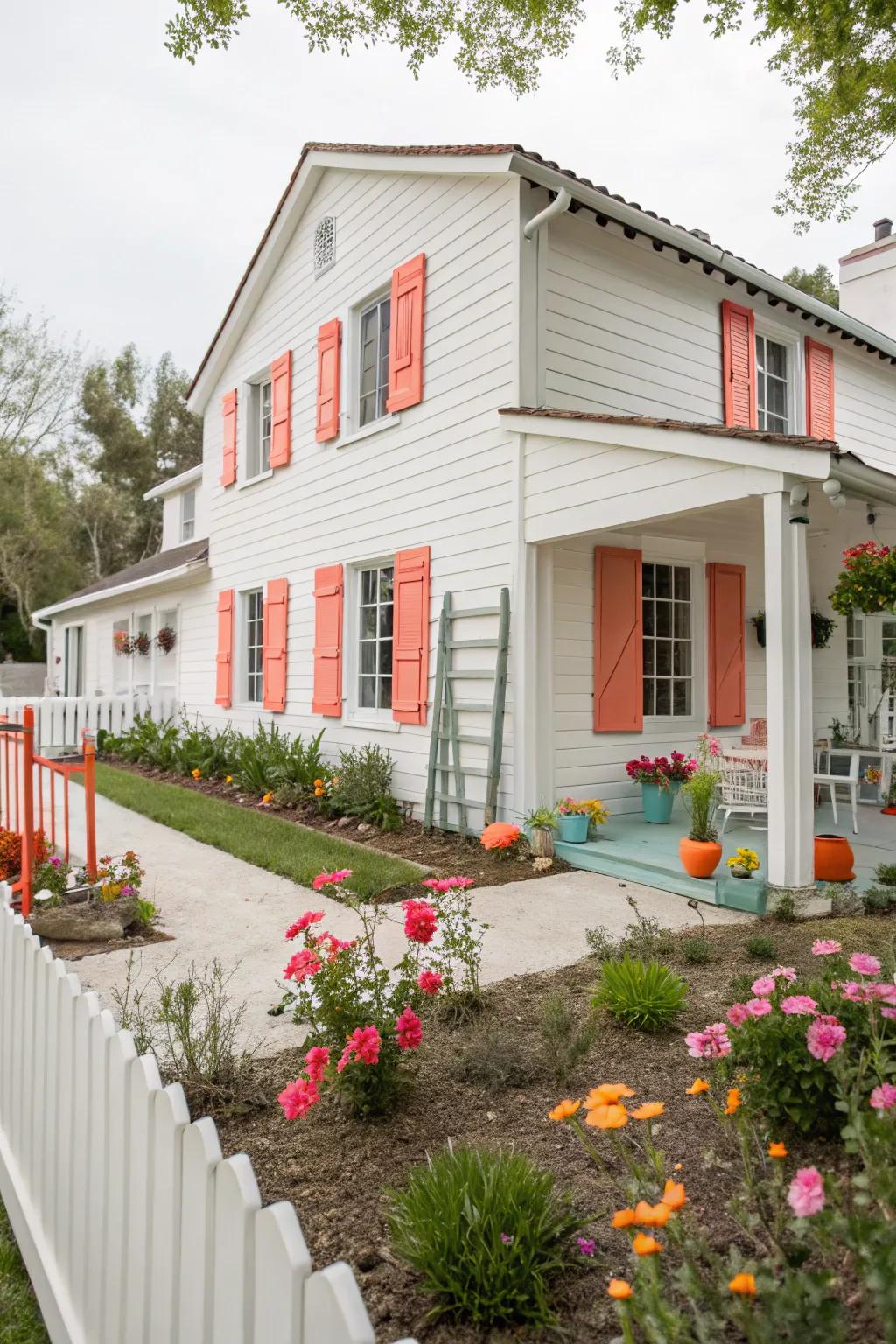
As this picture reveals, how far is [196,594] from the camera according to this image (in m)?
13.5

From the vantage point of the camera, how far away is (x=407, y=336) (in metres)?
8.15

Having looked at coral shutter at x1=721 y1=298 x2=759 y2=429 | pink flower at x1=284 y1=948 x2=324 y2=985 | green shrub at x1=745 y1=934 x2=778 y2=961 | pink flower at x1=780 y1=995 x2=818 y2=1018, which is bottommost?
green shrub at x1=745 y1=934 x2=778 y2=961

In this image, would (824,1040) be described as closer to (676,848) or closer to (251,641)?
(676,848)

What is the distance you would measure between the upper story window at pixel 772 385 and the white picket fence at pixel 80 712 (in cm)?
992

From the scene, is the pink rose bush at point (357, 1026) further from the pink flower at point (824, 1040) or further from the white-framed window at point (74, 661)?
the white-framed window at point (74, 661)

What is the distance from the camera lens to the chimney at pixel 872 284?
11523 mm

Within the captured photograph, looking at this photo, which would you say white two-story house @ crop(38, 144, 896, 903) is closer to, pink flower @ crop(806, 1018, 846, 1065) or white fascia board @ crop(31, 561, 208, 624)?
white fascia board @ crop(31, 561, 208, 624)

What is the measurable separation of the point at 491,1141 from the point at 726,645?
22.1ft

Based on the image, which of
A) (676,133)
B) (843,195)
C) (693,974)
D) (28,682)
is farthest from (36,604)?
(693,974)

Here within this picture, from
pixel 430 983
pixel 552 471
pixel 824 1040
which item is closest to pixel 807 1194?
pixel 824 1040

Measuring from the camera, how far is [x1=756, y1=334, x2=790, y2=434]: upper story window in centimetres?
930

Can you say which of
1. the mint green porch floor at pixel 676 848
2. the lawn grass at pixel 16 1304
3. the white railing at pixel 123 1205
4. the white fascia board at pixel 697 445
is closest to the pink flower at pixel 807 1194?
the white railing at pixel 123 1205

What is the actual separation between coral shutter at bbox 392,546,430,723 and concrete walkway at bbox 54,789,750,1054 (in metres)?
2.18

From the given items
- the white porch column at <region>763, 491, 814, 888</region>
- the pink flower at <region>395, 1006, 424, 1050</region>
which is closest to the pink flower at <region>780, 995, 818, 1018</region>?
the pink flower at <region>395, 1006, 424, 1050</region>
